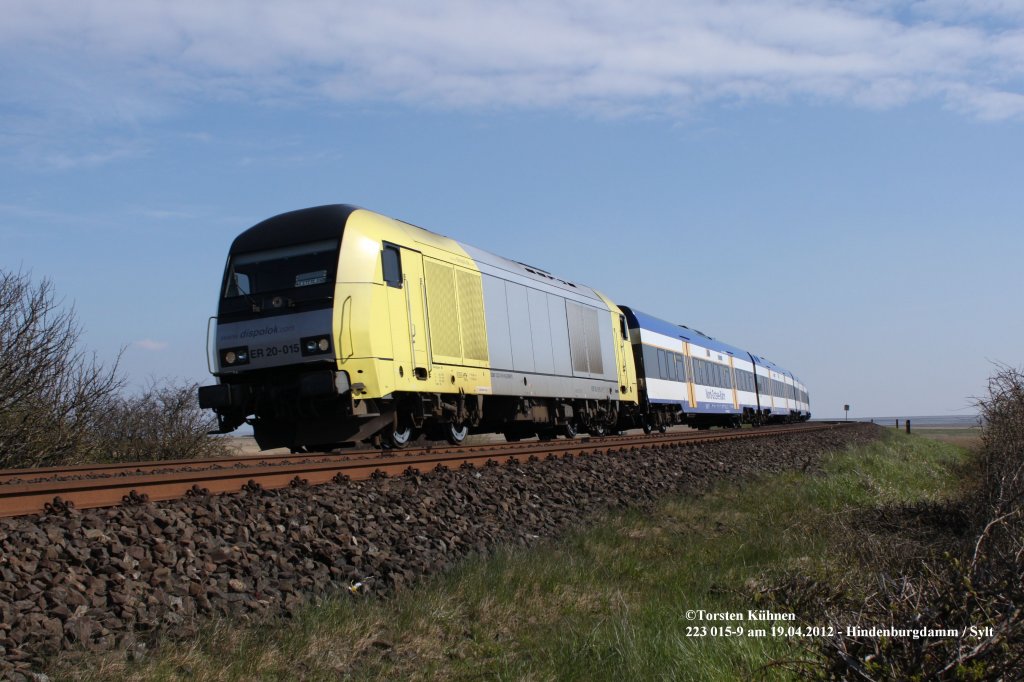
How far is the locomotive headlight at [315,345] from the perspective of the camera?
11391 millimetres

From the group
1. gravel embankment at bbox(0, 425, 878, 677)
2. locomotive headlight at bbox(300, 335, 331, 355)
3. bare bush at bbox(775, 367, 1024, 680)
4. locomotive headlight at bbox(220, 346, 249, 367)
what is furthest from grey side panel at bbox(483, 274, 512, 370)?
bare bush at bbox(775, 367, 1024, 680)

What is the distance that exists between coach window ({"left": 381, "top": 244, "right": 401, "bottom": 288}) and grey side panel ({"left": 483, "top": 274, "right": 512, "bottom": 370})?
2.63 metres

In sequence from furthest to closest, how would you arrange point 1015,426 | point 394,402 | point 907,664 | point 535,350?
point 535,350 → point 394,402 → point 1015,426 → point 907,664

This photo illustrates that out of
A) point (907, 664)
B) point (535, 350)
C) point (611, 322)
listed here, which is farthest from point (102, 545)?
point (611, 322)

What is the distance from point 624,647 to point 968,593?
160cm

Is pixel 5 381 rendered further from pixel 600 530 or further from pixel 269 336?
pixel 600 530

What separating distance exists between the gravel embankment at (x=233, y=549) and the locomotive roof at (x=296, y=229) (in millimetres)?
4567

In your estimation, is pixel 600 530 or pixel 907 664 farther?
pixel 600 530

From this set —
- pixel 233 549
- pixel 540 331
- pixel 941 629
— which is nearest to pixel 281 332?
pixel 540 331

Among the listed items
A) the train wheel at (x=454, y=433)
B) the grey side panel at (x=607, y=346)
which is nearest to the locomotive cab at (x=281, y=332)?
the train wheel at (x=454, y=433)

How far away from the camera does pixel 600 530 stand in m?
7.49

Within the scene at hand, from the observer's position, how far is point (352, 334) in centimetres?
1141

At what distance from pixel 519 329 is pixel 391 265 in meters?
4.21

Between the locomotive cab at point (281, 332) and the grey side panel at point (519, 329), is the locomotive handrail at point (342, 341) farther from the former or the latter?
the grey side panel at point (519, 329)
